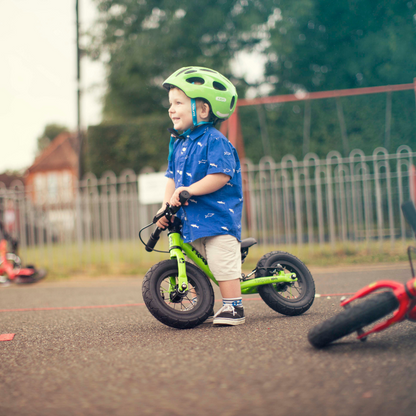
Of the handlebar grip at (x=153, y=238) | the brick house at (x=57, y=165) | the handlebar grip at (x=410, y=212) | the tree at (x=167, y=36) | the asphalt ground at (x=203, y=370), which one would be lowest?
the asphalt ground at (x=203, y=370)

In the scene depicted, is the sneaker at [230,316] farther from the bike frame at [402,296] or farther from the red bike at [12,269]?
the red bike at [12,269]

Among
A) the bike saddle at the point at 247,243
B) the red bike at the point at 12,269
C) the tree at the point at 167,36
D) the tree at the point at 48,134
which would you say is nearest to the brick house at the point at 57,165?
the tree at the point at 48,134

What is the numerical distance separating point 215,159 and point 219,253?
2.02ft

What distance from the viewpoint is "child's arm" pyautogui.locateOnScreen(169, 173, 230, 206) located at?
302cm

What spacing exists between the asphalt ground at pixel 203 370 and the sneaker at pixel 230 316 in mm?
66

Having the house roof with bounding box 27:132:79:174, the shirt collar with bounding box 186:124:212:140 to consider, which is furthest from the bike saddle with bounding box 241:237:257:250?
the house roof with bounding box 27:132:79:174

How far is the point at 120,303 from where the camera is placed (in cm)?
461

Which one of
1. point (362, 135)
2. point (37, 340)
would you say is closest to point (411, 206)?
point (37, 340)

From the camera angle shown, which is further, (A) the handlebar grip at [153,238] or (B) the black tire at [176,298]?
(A) the handlebar grip at [153,238]

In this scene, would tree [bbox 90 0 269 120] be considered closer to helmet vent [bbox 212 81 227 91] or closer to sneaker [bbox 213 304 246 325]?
helmet vent [bbox 212 81 227 91]

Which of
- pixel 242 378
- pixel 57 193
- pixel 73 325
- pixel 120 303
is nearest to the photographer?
pixel 242 378

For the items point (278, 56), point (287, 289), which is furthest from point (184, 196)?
point (278, 56)

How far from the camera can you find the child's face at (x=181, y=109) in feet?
10.7

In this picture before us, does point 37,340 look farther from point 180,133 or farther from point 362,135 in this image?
point 362,135
